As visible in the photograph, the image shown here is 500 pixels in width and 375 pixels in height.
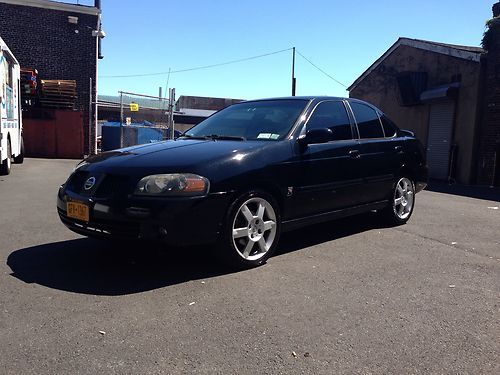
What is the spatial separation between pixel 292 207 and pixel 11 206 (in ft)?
16.5

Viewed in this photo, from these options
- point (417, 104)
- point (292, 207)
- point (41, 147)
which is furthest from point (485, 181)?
point (41, 147)

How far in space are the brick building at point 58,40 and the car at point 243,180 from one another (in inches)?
693

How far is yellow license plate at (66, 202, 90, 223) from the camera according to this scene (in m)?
4.21

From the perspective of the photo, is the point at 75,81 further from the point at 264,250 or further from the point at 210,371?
the point at 210,371

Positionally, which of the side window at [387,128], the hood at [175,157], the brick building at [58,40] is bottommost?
the hood at [175,157]

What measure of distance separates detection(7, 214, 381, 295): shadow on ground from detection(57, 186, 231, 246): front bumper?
0.34m

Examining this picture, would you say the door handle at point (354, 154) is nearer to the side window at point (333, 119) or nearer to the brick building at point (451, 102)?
the side window at point (333, 119)

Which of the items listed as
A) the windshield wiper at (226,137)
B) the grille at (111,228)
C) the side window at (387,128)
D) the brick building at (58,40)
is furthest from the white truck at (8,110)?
the side window at (387,128)

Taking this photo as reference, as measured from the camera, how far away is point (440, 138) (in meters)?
17.6

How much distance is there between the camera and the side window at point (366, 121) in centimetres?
604

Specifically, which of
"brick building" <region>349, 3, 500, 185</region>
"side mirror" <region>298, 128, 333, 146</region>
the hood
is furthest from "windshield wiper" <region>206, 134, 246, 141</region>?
"brick building" <region>349, 3, 500, 185</region>

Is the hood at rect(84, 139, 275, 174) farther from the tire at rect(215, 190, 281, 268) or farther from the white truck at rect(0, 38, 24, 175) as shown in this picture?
the white truck at rect(0, 38, 24, 175)

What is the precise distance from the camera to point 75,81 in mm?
21844

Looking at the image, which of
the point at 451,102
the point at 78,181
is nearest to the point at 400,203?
the point at 78,181
